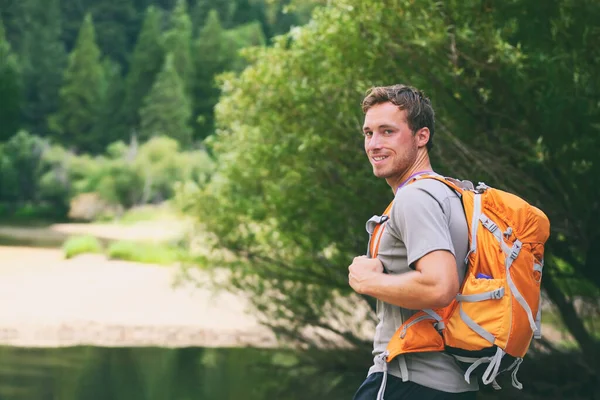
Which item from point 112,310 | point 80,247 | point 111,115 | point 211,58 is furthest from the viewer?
point 211,58

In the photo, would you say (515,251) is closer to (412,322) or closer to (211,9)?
(412,322)

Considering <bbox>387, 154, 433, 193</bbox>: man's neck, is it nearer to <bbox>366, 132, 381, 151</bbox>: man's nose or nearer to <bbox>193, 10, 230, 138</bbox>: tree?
<bbox>366, 132, 381, 151</bbox>: man's nose

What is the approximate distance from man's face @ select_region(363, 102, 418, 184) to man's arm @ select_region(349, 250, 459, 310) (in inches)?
12.9

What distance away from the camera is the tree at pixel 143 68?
7338 cm

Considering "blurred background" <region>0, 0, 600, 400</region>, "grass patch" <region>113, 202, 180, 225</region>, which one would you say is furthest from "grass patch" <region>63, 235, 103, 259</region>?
"grass patch" <region>113, 202, 180, 225</region>

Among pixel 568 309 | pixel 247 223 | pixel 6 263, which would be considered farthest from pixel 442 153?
pixel 6 263

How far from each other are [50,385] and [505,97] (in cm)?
760

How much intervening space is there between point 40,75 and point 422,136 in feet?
250

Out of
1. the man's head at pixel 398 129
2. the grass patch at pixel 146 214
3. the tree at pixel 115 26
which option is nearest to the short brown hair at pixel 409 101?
the man's head at pixel 398 129

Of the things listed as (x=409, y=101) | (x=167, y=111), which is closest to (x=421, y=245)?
(x=409, y=101)

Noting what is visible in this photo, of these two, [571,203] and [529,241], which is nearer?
[529,241]

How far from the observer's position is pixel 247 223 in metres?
12.3

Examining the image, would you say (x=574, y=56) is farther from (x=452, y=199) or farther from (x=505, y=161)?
(x=452, y=199)

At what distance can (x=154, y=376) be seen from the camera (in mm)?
14172
